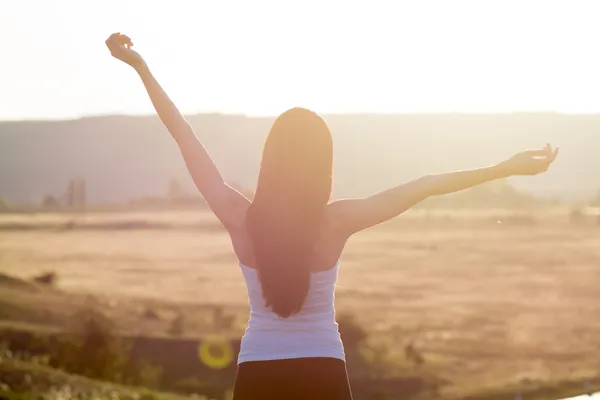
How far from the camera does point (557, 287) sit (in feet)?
260

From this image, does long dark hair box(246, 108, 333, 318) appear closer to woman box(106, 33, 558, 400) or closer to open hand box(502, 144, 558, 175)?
woman box(106, 33, 558, 400)

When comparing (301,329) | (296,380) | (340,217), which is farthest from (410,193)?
(296,380)

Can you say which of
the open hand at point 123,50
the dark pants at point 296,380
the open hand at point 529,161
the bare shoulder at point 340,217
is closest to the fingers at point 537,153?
the open hand at point 529,161

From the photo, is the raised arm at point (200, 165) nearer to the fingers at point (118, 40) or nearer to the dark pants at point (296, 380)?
the fingers at point (118, 40)

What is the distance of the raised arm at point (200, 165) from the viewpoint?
312 centimetres

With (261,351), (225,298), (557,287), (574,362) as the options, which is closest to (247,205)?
(261,351)

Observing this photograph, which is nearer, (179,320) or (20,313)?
(20,313)

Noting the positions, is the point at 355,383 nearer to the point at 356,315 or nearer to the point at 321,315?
the point at 356,315

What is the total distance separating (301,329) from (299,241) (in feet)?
0.83

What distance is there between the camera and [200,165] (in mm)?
3178

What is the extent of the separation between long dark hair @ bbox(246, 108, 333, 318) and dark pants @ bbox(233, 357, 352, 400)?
0.15m

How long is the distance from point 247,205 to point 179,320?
45357mm

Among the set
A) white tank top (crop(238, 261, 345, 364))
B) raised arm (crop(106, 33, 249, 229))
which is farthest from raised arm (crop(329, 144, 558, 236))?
raised arm (crop(106, 33, 249, 229))

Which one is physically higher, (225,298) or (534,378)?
(534,378)
